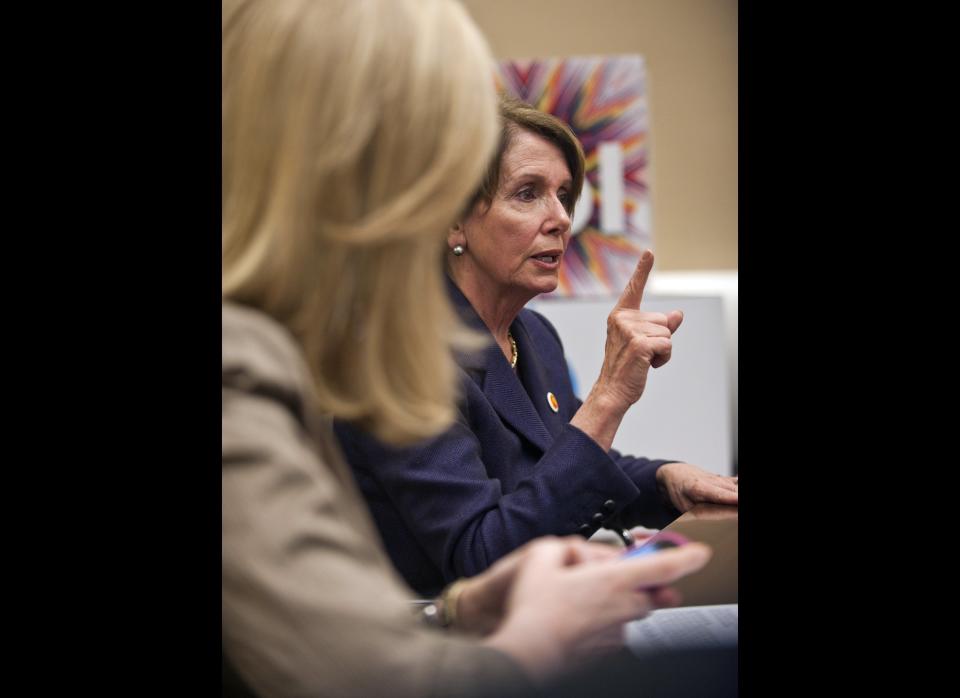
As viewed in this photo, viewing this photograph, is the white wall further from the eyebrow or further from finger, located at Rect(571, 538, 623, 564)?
finger, located at Rect(571, 538, 623, 564)

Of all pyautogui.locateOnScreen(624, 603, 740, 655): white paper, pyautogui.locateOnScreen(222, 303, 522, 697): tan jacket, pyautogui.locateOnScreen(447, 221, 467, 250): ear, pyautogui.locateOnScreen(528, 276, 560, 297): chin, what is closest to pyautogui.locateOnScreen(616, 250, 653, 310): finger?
pyautogui.locateOnScreen(528, 276, 560, 297): chin

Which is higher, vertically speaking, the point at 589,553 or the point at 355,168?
the point at 355,168

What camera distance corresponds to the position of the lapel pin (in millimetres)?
1406

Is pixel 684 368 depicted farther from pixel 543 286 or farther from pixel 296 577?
pixel 296 577

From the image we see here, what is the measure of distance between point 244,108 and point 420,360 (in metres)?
0.30

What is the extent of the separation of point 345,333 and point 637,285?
559 mm

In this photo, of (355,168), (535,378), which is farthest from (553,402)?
(355,168)

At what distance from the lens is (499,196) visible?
1.32 m

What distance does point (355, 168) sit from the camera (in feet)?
2.89

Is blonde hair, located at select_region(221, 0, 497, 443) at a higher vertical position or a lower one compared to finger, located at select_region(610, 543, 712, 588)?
higher

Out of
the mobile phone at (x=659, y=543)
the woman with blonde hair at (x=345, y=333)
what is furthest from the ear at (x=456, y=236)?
the mobile phone at (x=659, y=543)

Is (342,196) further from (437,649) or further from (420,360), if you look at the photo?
(437,649)

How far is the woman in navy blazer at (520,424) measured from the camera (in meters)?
1.17

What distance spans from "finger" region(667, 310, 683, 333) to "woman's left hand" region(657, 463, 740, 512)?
0.27 m
